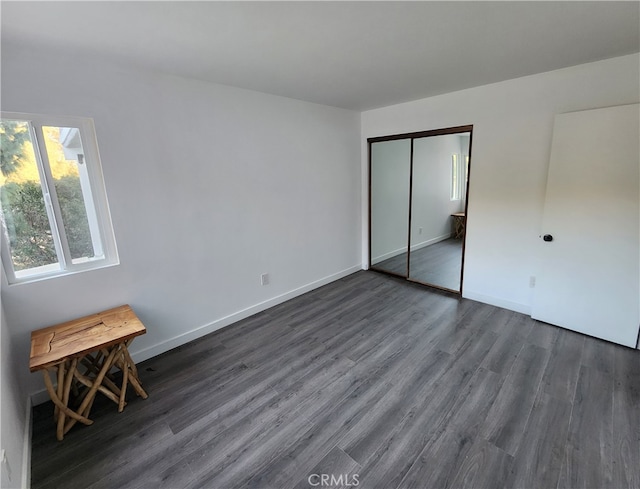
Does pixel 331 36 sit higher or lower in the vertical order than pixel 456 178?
higher

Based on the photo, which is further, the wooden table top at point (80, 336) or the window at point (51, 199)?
the window at point (51, 199)

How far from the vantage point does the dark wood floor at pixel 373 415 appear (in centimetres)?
157

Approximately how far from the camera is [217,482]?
5.06ft

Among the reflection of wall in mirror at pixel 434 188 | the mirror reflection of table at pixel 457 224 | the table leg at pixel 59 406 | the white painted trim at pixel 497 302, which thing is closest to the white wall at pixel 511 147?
the white painted trim at pixel 497 302

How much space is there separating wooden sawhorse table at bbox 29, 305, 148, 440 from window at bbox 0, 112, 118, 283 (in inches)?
16.9

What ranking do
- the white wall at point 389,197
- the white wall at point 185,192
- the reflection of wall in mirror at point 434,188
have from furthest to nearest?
the white wall at point 389,197, the reflection of wall in mirror at point 434,188, the white wall at point 185,192

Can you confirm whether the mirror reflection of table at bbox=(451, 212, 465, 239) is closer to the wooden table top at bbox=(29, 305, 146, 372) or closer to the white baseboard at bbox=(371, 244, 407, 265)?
the white baseboard at bbox=(371, 244, 407, 265)

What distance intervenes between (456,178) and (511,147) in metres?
1.18

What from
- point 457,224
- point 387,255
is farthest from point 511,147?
point 387,255

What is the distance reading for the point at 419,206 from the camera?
14.4 feet

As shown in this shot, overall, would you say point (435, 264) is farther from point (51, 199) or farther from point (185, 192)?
point (51, 199)

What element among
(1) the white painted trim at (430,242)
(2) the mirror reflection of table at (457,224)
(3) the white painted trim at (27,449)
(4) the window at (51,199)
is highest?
(4) the window at (51,199)

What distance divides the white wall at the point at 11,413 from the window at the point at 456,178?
466cm

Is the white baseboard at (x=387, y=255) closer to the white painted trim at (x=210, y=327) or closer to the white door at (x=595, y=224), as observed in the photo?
the white painted trim at (x=210, y=327)
